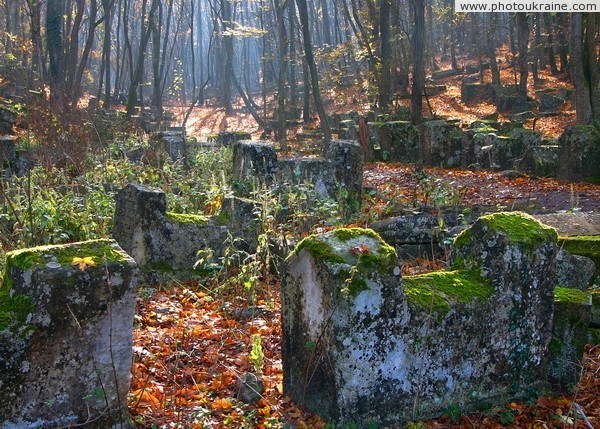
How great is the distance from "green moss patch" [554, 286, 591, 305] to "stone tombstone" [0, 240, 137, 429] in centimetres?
289

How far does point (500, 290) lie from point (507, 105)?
78.4ft

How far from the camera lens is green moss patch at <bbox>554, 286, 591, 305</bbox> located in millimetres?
4531

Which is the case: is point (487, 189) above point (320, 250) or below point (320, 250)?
below

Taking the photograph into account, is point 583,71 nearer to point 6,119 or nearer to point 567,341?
point 567,341

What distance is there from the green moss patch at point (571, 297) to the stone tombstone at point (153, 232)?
3530 mm

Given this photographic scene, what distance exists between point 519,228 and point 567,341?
0.89m

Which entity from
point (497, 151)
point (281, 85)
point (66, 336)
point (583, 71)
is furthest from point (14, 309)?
point (281, 85)

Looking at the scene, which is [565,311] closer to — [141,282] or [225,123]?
[141,282]

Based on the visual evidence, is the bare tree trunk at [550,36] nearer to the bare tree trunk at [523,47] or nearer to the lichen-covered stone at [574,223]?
the bare tree trunk at [523,47]

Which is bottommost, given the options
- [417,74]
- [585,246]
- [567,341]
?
[567,341]

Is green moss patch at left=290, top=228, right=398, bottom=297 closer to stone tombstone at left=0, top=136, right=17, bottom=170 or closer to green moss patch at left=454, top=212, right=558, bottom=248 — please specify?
green moss patch at left=454, top=212, right=558, bottom=248

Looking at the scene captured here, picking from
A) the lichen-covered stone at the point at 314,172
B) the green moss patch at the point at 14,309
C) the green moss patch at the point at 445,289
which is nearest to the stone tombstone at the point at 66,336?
the green moss patch at the point at 14,309

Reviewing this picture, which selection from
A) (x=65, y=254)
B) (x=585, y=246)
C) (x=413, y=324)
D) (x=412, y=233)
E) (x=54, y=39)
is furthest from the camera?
(x=54, y=39)

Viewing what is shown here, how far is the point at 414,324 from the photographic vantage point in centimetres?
388
